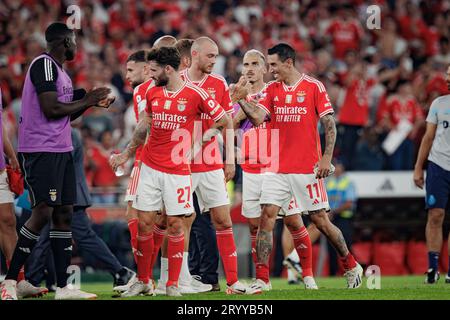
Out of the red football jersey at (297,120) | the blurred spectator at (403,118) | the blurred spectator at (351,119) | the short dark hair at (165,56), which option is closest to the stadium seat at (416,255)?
the blurred spectator at (403,118)

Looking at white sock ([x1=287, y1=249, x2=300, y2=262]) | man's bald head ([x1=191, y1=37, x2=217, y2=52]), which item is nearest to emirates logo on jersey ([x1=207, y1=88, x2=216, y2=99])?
man's bald head ([x1=191, y1=37, x2=217, y2=52])

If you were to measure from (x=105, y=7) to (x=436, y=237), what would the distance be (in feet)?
43.9

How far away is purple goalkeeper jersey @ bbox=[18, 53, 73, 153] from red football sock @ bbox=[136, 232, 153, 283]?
1.19 metres

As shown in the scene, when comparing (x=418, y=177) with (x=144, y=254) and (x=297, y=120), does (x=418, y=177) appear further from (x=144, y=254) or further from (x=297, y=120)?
(x=144, y=254)

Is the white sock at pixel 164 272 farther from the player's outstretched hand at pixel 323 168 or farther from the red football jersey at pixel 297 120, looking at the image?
the player's outstretched hand at pixel 323 168

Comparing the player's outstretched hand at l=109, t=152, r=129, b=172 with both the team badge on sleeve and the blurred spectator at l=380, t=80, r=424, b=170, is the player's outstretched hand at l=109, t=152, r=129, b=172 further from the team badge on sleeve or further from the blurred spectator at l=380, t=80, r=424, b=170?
the blurred spectator at l=380, t=80, r=424, b=170

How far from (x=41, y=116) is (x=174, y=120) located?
1.33 m

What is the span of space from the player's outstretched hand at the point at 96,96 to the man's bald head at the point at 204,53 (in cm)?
157

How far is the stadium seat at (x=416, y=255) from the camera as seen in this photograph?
61.3ft

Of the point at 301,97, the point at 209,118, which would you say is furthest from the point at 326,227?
the point at 209,118

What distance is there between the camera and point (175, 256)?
33.8ft

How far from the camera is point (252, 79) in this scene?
39.2 ft
